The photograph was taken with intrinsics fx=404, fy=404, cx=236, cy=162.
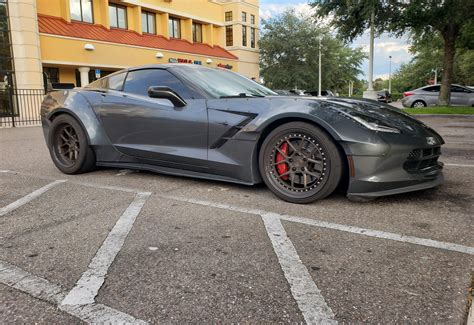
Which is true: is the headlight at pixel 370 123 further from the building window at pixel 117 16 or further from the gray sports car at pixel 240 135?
the building window at pixel 117 16

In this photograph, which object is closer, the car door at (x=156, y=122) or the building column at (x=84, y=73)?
the car door at (x=156, y=122)

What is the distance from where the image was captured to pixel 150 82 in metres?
4.71

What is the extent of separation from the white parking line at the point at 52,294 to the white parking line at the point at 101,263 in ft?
0.19

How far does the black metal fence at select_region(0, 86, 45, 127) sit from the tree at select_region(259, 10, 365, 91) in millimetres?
23275

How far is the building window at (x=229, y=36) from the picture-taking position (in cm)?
3519

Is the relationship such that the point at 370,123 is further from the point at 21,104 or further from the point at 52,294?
Result: the point at 21,104

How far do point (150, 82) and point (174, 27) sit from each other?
89.9ft

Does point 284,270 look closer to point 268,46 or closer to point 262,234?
point 262,234

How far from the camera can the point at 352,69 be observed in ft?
164

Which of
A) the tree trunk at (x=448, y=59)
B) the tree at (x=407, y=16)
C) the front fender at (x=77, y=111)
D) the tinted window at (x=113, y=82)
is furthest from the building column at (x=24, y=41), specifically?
the tree trunk at (x=448, y=59)

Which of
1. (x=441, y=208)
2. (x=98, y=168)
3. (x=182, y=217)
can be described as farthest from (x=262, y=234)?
(x=98, y=168)

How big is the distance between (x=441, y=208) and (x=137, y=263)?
260 centimetres

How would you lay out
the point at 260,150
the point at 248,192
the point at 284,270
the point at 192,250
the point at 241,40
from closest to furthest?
1. the point at 284,270
2. the point at 192,250
3. the point at 260,150
4. the point at 248,192
5. the point at 241,40

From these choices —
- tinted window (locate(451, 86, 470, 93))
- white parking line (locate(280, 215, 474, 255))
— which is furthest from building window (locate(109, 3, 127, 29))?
white parking line (locate(280, 215, 474, 255))
